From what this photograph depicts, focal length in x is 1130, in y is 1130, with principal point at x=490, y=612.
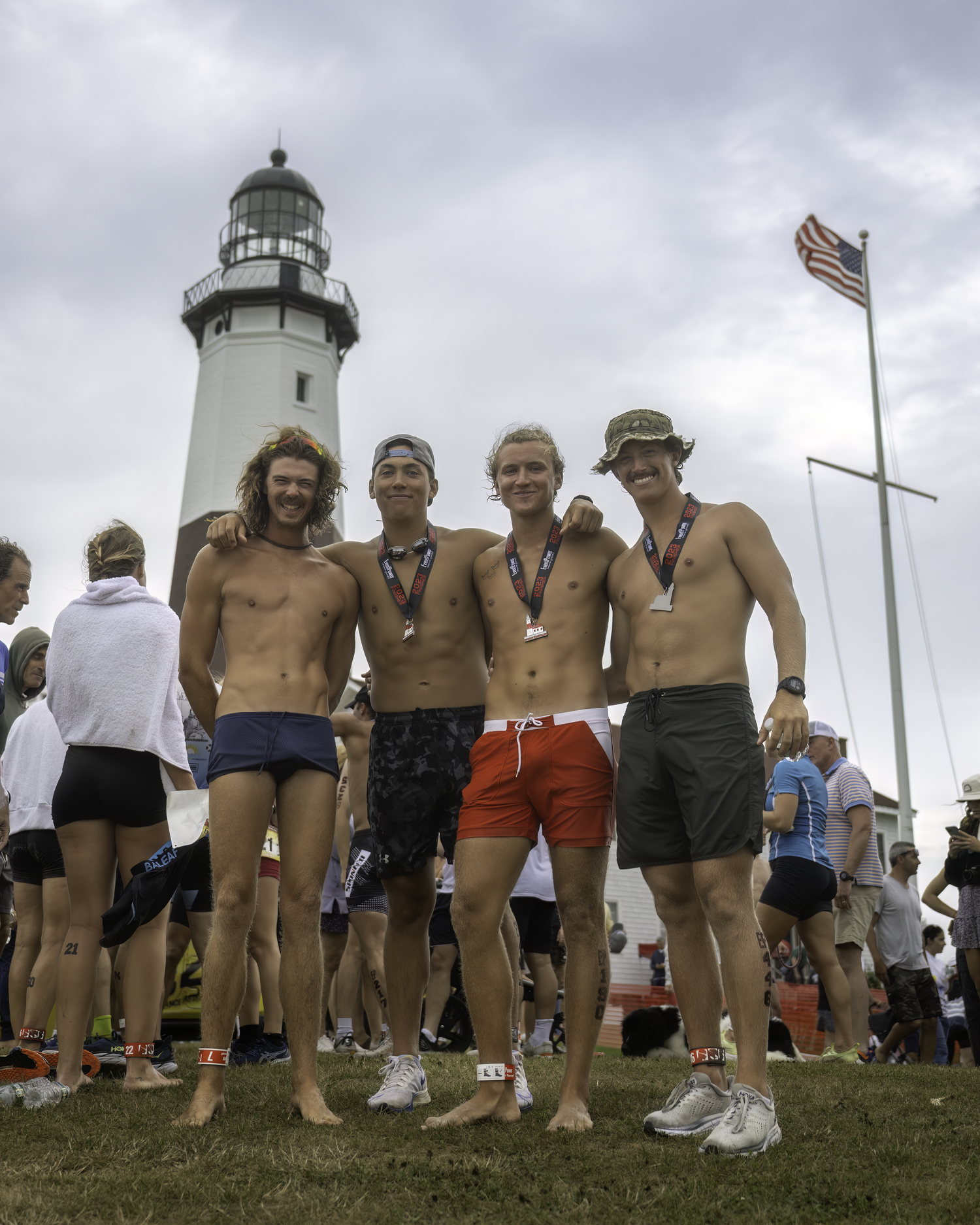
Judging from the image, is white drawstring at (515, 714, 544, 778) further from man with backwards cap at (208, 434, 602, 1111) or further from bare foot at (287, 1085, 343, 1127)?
bare foot at (287, 1085, 343, 1127)

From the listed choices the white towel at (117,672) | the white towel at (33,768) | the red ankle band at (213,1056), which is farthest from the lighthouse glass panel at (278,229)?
the red ankle band at (213,1056)

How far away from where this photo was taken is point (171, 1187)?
299 cm

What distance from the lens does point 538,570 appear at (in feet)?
15.0

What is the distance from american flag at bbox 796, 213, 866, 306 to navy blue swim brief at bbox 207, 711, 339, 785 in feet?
65.3

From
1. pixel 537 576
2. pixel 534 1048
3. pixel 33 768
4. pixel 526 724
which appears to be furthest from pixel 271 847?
pixel 534 1048

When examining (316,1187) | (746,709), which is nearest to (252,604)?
(746,709)

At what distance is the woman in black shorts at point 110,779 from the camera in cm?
468

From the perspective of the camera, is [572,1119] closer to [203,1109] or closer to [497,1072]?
[497,1072]

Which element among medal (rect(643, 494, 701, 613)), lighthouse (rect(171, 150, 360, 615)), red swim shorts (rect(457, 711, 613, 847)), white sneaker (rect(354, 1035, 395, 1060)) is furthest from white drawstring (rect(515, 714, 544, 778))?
lighthouse (rect(171, 150, 360, 615))

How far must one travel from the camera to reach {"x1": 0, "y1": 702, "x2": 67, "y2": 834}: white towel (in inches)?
223

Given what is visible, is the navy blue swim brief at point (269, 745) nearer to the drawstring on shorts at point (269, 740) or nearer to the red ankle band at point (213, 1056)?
the drawstring on shorts at point (269, 740)

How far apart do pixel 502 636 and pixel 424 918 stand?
4.14 ft

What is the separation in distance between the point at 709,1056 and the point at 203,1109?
180 centimetres

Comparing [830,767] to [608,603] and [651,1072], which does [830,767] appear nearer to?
[651,1072]
